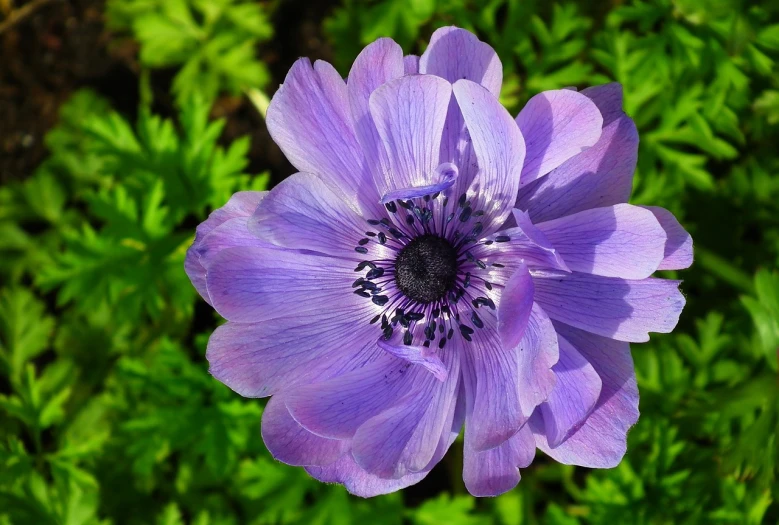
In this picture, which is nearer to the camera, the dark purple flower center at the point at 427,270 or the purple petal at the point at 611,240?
the purple petal at the point at 611,240

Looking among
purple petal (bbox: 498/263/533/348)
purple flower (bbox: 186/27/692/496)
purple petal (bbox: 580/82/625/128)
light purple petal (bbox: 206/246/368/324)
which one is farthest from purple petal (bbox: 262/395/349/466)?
purple petal (bbox: 580/82/625/128)

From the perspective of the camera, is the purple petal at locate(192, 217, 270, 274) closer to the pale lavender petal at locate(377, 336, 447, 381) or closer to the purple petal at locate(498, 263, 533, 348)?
the pale lavender petal at locate(377, 336, 447, 381)

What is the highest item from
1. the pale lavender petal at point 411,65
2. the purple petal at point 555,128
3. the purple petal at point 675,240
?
the pale lavender petal at point 411,65

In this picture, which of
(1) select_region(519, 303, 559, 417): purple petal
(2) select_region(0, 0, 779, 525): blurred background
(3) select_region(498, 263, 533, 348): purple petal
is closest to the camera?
(3) select_region(498, 263, 533, 348): purple petal

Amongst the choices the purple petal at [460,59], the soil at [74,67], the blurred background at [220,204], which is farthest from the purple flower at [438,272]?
the soil at [74,67]

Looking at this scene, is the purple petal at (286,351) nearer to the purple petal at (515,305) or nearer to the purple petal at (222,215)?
the purple petal at (222,215)
